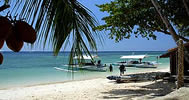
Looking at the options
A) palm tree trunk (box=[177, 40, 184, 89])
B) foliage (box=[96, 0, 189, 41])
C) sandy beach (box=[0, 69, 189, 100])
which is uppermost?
foliage (box=[96, 0, 189, 41])

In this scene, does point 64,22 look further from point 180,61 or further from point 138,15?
point 138,15

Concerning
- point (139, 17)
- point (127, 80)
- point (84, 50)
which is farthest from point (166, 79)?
point (84, 50)

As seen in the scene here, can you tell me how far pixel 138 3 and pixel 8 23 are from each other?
10.9 meters

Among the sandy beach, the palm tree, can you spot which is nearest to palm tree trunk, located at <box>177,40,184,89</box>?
the sandy beach

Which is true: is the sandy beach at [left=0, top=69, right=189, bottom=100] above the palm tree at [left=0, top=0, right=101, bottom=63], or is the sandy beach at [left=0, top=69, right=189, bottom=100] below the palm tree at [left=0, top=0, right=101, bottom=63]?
below

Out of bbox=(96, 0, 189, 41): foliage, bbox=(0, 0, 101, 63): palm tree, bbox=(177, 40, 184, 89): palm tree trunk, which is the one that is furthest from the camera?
bbox=(96, 0, 189, 41): foliage

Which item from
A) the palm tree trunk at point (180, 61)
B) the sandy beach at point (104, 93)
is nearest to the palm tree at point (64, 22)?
the palm tree trunk at point (180, 61)

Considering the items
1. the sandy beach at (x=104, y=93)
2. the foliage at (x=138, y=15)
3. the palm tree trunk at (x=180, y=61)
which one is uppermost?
the foliage at (x=138, y=15)

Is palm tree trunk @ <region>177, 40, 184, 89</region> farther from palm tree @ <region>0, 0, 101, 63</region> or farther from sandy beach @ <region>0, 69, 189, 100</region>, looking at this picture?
palm tree @ <region>0, 0, 101, 63</region>

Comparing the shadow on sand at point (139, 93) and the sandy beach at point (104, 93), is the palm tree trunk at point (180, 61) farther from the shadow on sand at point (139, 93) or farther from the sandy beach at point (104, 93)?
the shadow on sand at point (139, 93)

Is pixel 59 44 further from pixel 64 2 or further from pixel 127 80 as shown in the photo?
pixel 127 80

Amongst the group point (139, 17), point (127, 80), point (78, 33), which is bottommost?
point (127, 80)

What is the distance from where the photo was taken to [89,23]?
0.97 m

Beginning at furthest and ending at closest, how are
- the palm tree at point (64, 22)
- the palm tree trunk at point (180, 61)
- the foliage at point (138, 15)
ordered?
the foliage at point (138, 15) → the palm tree trunk at point (180, 61) → the palm tree at point (64, 22)
